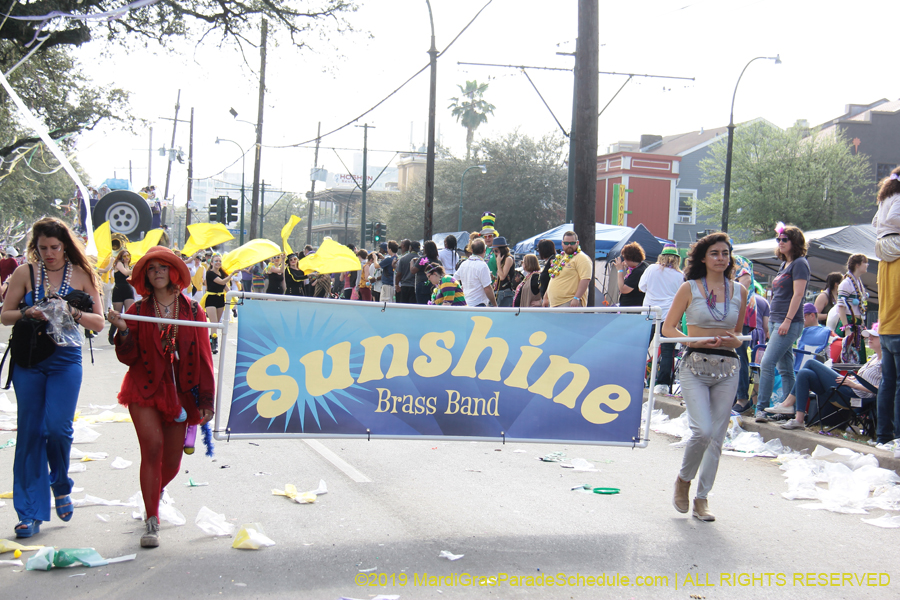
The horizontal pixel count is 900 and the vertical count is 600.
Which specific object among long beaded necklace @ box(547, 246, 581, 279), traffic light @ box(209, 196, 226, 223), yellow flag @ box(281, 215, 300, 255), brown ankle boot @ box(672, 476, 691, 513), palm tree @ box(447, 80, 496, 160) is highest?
palm tree @ box(447, 80, 496, 160)

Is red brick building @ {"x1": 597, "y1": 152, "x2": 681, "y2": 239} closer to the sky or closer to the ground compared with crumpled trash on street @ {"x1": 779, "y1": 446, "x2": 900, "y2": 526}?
closer to the sky

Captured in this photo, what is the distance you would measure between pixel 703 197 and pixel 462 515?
155ft

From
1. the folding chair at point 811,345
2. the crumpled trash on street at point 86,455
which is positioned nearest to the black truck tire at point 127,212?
the crumpled trash on street at point 86,455

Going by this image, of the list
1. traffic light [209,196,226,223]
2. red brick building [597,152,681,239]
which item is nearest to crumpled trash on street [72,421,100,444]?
traffic light [209,196,226,223]

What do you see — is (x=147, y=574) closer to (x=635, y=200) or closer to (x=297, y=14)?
(x=297, y=14)

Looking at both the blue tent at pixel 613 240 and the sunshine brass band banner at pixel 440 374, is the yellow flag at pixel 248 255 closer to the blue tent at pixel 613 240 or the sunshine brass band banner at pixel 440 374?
the blue tent at pixel 613 240

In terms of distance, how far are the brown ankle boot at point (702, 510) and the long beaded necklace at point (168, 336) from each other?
3.35 meters

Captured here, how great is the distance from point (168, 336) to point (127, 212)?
605 inches

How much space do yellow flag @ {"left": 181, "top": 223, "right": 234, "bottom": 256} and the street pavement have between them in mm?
6786

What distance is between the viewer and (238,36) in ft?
58.7

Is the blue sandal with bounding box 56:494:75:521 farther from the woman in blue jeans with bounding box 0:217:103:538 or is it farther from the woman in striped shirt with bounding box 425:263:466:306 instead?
the woman in striped shirt with bounding box 425:263:466:306

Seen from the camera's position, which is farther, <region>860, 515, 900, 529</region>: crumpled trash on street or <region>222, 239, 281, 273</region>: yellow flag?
<region>222, 239, 281, 273</region>: yellow flag

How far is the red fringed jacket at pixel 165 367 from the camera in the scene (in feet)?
14.2

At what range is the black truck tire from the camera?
59.8 ft
